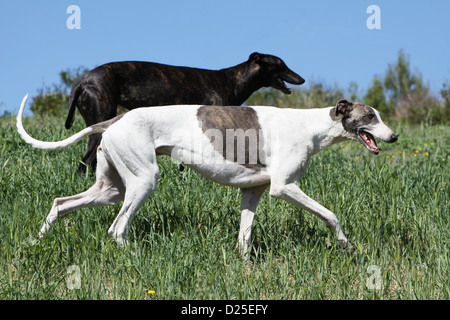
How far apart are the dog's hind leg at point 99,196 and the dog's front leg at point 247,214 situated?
1.08 meters

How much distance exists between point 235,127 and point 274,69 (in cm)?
344

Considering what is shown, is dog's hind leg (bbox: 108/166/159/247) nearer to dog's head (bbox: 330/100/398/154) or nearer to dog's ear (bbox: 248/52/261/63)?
dog's head (bbox: 330/100/398/154)

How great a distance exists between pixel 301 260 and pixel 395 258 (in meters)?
0.80

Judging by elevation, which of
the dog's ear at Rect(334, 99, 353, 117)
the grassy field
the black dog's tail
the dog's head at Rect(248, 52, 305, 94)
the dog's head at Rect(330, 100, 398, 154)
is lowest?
the grassy field

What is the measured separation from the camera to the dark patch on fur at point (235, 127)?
4629 mm

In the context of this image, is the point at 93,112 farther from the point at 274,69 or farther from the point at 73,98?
the point at 274,69

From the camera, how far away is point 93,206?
16.2ft

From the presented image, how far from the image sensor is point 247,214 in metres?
4.90

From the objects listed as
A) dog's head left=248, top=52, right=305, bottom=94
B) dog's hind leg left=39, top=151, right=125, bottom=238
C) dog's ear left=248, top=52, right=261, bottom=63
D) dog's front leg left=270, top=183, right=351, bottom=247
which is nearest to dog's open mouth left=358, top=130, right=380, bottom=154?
dog's front leg left=270, top=183, right=351, bottom=247

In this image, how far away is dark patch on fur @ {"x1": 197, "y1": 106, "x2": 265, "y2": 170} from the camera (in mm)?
4629

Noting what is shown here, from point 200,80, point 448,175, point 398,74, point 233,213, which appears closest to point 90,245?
point 233,213

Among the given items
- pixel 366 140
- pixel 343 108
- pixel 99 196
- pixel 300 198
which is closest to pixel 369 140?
pixel 366 140

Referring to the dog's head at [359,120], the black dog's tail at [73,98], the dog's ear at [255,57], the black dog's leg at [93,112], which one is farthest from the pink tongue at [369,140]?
the black dog's tail at [73,98]

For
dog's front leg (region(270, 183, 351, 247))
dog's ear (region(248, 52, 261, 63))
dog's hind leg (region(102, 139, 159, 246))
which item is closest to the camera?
dog's hind leg (region(102, 139, 159, 246))
